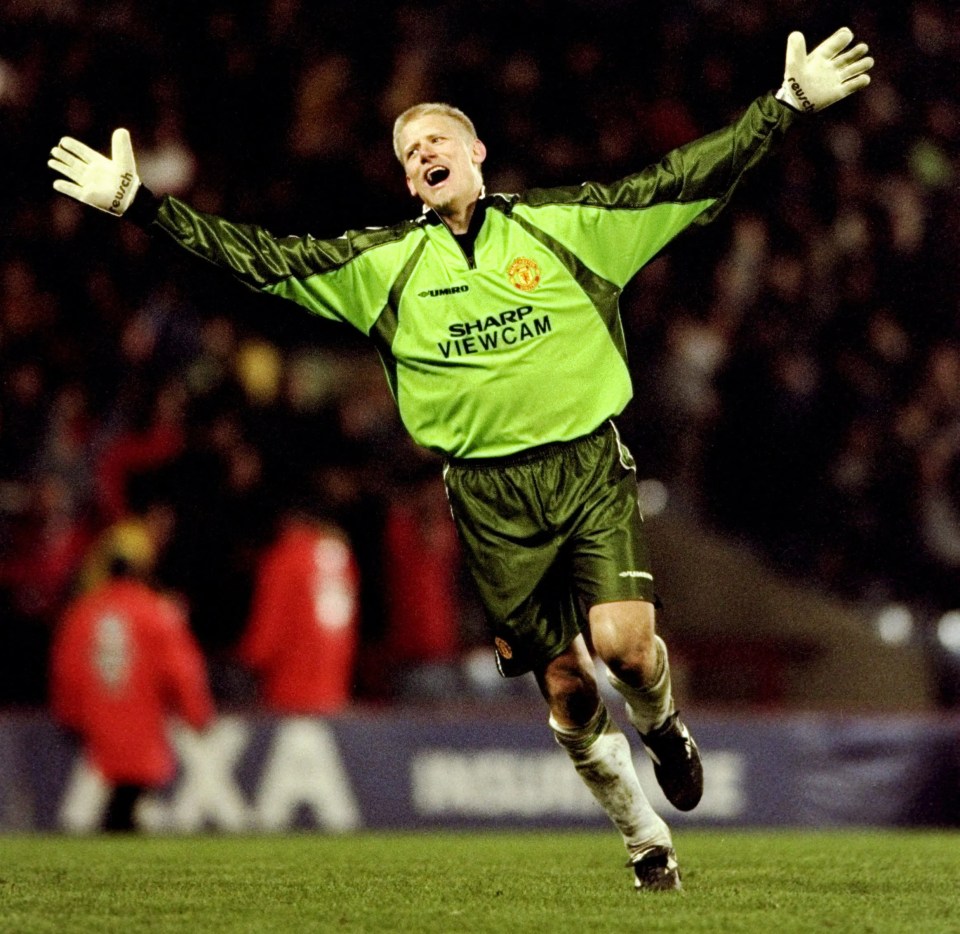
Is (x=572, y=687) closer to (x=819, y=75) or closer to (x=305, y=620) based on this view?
(x=819, y=75)

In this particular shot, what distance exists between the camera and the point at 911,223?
1446 cm

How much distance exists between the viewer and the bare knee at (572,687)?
6.11 m

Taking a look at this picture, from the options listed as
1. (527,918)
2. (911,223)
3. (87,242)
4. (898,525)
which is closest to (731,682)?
(898,525)

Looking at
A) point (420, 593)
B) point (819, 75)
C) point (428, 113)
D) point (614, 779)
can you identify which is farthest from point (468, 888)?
point (420, 593)

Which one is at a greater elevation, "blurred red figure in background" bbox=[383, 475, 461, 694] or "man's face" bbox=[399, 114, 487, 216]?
"man's face" bbox=[399, 114, 487, 216]

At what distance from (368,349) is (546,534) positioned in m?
7.96

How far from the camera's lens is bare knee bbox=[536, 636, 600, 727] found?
6105 mm

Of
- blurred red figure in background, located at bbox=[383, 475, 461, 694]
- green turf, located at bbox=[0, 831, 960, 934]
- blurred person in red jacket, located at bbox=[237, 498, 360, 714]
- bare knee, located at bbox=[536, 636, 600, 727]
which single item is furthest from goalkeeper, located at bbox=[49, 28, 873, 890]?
blurred red figure in background, located at bbox=[383, 475, 461, 694]

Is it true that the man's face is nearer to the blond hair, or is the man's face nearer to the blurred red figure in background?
the blond hair

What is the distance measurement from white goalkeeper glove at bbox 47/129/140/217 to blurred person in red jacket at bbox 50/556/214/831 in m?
4.84

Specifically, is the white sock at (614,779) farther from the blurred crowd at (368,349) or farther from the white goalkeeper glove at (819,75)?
the blurred crowd at (368,349)

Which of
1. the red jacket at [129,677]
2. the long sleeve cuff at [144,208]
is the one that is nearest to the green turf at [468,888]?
the red jacket at [129,677]

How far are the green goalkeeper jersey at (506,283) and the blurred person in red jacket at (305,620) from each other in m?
5.04

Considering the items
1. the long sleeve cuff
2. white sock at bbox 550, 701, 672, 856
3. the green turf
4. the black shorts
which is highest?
the long sleeve cuff
